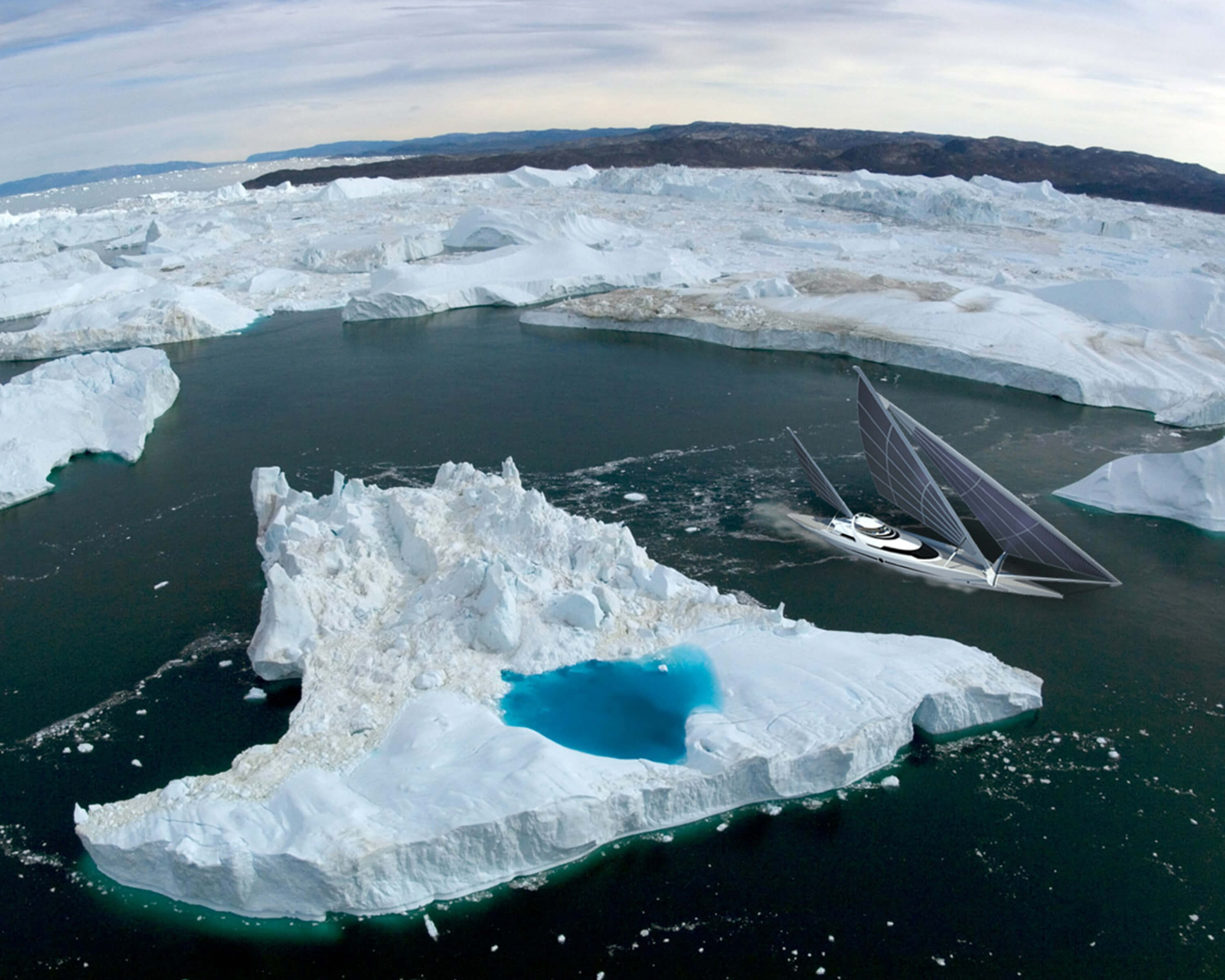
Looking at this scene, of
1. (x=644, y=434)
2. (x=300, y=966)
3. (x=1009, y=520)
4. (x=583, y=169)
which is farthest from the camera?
(x=583, y=169)

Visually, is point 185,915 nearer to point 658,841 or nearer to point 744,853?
point 658,841

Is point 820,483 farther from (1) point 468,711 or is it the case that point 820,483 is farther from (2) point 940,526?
(1) point 468,711

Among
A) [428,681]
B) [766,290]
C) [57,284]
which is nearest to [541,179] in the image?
[57,284]

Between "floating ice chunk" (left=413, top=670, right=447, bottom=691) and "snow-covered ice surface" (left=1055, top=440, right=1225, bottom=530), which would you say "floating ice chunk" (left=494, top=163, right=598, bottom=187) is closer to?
"snow-covered ice surface" (left=1055, top=440, right=1225, bottom=530)

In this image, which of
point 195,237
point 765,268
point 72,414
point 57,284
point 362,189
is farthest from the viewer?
point 362,189

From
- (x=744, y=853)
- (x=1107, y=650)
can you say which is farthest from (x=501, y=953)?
(x=1107, y=650)
